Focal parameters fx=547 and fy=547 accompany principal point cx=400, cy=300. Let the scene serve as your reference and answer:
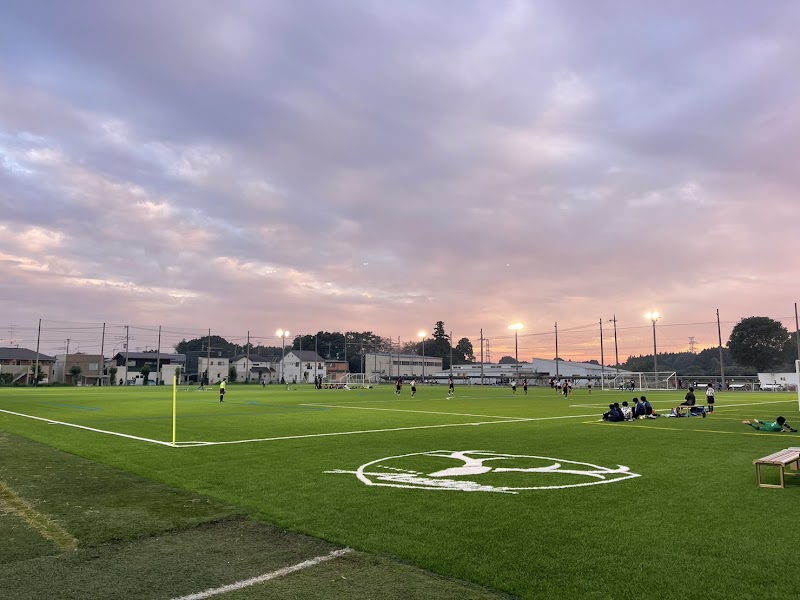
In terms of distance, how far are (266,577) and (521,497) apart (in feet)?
16.2

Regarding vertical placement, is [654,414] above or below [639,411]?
below

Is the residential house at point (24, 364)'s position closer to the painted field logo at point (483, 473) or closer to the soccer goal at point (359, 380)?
the soccer goal at point (359, 380)

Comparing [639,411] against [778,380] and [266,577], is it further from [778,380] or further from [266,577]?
[778,380]

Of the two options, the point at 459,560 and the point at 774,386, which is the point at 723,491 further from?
the point at 774,386

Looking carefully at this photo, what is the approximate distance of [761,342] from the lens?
468 ft

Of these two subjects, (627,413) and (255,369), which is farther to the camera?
(255,369)

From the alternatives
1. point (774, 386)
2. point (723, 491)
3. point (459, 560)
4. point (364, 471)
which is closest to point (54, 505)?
point (364, 471)

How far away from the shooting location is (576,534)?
23.3 ft

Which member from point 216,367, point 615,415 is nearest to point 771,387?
point 615,415

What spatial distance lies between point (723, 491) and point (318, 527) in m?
7.23

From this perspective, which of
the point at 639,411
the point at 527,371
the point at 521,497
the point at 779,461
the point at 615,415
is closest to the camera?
the point at 521,497

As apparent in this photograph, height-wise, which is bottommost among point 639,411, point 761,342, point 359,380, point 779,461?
point 359,380

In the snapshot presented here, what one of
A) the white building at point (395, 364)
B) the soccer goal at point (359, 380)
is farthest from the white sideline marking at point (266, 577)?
the white building at point (395, 364)

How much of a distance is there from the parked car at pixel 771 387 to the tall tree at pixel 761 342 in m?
69.3
